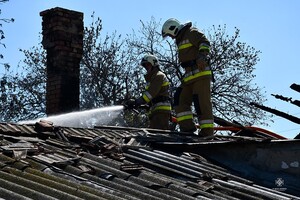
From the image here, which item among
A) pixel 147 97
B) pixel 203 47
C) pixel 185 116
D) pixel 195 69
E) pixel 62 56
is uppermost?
pixel 62 56

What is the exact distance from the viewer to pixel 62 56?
11.9m

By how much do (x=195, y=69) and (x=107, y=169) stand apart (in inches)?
174

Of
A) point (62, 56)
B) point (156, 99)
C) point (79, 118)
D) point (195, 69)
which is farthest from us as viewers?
point (79, 118)

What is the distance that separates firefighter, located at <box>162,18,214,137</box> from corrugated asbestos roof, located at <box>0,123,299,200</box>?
1.60 metres

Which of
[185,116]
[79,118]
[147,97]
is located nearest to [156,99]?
[147,97]

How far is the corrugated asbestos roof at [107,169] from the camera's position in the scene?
4.28 metres

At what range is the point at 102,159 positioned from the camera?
586 cm

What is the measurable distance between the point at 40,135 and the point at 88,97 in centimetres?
1687

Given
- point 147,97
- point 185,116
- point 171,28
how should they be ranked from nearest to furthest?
point 171,28 < point 185,116 < point 147,97

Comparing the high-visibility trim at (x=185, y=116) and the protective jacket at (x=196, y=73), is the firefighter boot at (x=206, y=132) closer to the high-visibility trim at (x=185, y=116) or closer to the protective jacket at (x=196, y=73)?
the protective jacket at (x=196, y=73)

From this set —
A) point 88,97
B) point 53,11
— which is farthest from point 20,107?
point 53,11

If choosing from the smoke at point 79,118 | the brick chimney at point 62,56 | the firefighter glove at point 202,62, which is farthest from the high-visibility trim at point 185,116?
the brick chimney at point 62,56

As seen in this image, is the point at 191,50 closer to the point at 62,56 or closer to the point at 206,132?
the point at 206,132

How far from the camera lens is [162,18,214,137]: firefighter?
372 inches
